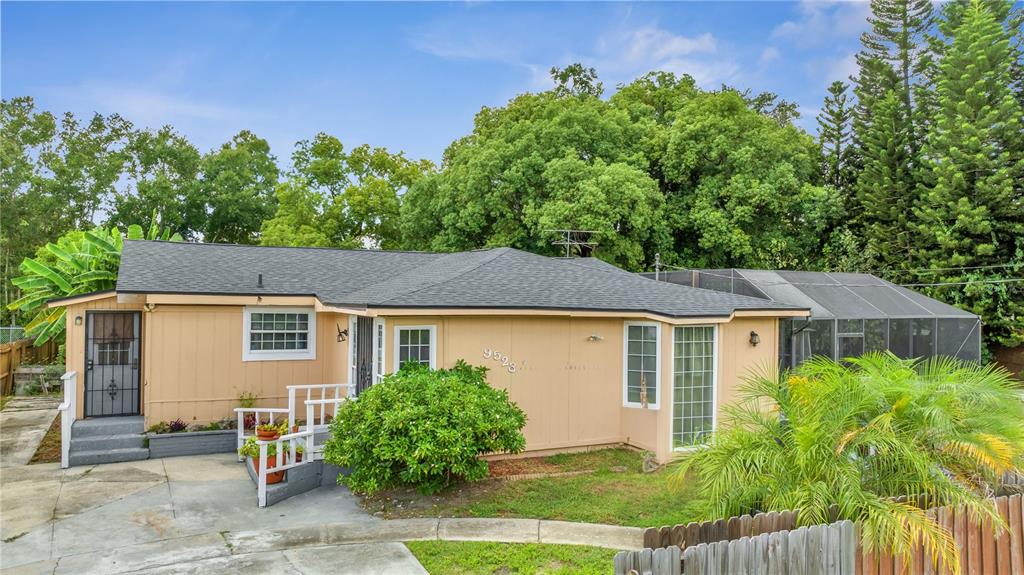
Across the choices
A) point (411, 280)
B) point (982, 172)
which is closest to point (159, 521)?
point (411, 280)

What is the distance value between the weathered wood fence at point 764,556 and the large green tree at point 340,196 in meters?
25.6

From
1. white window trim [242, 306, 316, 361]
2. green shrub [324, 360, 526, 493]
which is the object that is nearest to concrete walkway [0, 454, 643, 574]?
green shrub [324, 360, 526, 493]

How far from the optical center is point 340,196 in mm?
28922

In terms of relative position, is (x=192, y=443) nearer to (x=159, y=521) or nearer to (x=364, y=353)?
(x=364, y=353)

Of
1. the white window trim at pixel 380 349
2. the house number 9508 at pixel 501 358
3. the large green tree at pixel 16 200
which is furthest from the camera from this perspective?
the large green tree at pixel 16 200

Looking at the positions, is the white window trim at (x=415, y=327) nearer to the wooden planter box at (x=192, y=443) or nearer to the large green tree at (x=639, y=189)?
the wooden planter box at (x=192, y=443)

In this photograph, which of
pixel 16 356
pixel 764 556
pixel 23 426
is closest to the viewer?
pixel 764 556

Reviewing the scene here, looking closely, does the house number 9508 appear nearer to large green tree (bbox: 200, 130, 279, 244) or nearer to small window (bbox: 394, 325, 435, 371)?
small window (bbox: 394, 325, 435, 371)

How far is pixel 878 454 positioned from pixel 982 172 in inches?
866

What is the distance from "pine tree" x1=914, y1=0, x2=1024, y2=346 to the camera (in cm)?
2089

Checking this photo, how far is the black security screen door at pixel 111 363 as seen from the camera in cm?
1102

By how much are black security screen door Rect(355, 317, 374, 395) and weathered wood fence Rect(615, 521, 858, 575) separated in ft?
21.3

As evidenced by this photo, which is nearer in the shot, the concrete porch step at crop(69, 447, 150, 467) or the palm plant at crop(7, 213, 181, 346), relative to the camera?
the concrete porch step at crop(69, 447, 150, 467)

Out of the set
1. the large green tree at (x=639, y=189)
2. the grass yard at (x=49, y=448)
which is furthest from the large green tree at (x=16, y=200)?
the grass yard at (x=49, y=448)
